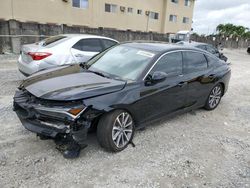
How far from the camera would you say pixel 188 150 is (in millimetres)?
3684

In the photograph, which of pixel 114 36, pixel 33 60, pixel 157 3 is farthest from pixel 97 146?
pixel 157 3

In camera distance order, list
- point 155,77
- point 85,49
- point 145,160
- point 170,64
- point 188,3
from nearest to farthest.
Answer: point 145,160 < point 155,77 < point 170,64 < point 85,49 < point 188,3

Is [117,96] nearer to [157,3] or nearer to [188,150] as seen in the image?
[188,150]

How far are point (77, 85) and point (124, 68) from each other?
3.14 feet

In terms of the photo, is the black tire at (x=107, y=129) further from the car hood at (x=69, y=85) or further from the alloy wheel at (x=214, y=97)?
the alloy wheel at (x=214, y=97)

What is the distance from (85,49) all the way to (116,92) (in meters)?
3.69

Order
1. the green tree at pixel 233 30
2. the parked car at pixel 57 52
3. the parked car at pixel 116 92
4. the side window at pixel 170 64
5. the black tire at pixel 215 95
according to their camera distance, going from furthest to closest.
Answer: the green tree at pixel 233 30 → the parked car at pixel 57 52 → the black tire at pixel 215 95 → the side window at pixel 170 64 → the parked car at pixel 116 92

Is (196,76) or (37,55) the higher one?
(37,55)

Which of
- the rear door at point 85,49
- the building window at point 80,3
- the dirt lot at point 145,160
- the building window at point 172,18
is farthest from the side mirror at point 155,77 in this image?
the building window at point 172,18

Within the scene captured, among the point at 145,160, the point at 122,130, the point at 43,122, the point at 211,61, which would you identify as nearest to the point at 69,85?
the point at 43,122

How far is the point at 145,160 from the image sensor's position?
332cm

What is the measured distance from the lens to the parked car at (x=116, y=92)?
2963mm

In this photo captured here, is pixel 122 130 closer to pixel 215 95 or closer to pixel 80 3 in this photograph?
pixel 215 95

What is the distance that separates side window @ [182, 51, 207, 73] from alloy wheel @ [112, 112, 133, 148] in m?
1.64
